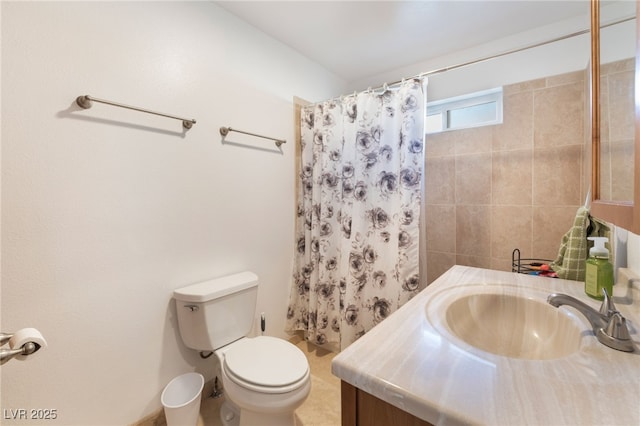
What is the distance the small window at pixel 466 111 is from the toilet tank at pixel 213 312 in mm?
1914

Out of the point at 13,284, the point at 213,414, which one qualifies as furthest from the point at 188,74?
the point at 213,414

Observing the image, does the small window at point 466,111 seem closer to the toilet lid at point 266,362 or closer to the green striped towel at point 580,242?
the green striped towel at point 580,242

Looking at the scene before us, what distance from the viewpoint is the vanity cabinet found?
532 millimetres

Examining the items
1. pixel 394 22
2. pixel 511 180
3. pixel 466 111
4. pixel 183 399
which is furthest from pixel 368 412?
pixel 466 111

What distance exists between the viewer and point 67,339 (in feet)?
3.54

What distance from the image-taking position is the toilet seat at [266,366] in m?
1.10

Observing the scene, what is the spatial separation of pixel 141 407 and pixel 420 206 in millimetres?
1831

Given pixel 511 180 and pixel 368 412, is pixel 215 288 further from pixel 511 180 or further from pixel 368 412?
pixel 511 180

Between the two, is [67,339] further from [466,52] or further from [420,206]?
[466,52]

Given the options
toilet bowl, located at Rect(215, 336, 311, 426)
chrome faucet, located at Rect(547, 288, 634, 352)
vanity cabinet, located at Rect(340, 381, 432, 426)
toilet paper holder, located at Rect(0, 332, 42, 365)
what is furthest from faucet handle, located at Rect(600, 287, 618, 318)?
toilet paper holder, located at Rect(0, 332, 42, 365)

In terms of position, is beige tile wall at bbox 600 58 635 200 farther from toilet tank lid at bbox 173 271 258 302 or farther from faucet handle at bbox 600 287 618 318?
toilet tank lid at bbox 173 271 258 302

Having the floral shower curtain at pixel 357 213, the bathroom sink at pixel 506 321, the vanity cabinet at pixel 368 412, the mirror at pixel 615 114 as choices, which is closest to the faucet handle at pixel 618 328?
the bathroom sink at pixel 506 321

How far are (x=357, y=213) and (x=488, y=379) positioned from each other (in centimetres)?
133

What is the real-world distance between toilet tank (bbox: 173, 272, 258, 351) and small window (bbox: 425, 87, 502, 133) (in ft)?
6.28
